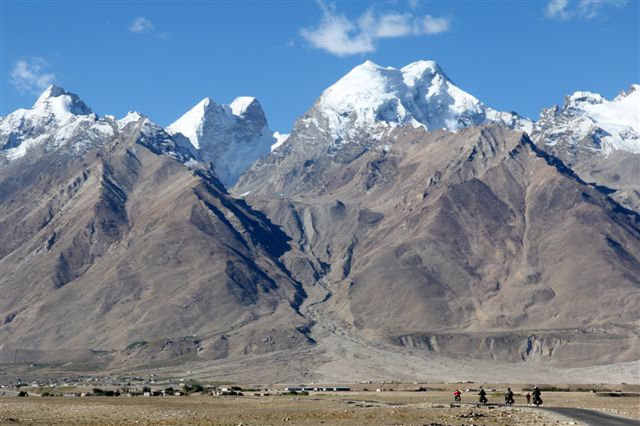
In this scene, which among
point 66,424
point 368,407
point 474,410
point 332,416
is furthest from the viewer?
point 368,407

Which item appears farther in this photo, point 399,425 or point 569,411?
point 569,411

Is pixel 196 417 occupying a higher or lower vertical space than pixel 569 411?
lower

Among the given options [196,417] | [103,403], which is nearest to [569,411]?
[196,417]

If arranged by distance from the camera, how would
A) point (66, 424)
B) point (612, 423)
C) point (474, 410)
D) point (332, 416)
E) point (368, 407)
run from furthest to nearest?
point (368, 407) < point (474, 410) < point (332, 416) < point (612, 423) < point (66, 424)

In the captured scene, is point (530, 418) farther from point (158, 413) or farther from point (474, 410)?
point (158, 413)

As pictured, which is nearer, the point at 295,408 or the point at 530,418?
the point at 530,418

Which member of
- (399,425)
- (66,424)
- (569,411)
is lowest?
(66,424)

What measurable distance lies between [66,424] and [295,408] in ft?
127

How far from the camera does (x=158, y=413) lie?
11931cm

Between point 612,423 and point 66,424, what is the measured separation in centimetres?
5216

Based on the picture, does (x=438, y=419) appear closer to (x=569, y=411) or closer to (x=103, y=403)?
(x=569, y=411)

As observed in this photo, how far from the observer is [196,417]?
368 ft

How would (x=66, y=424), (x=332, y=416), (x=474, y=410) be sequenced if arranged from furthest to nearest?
1. (x=474, y=410)
2. (x=332, y=416)
3. (x=66, y=424)

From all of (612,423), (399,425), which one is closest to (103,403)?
(399,425)
